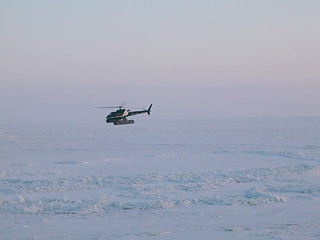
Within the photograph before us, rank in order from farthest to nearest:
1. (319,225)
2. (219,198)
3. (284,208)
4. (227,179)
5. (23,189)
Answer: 1. (227,179)
2. (23,189)
3. (219,198)
4. (284,208)
5. (319,225)

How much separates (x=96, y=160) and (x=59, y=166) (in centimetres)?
252

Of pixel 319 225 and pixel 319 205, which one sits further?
pixel 319 205

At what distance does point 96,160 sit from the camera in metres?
21.4

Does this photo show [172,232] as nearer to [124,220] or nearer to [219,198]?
[124,220]

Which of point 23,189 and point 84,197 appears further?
point 23,189

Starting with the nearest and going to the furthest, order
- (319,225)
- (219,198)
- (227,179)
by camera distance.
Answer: (319,225) < (219,198) < (227,179)

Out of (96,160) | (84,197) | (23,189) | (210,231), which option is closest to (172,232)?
(210,231)

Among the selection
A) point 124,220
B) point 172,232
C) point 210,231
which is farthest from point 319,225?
point 124,220

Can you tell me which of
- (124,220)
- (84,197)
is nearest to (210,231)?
(124,220)

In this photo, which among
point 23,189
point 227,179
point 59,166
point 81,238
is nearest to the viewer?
point 81,238

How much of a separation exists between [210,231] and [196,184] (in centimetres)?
513

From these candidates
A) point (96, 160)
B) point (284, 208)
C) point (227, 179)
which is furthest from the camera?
point (96, 160)

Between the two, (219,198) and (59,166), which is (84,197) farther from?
(59,166)

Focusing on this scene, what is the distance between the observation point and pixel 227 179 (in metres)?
15.6
